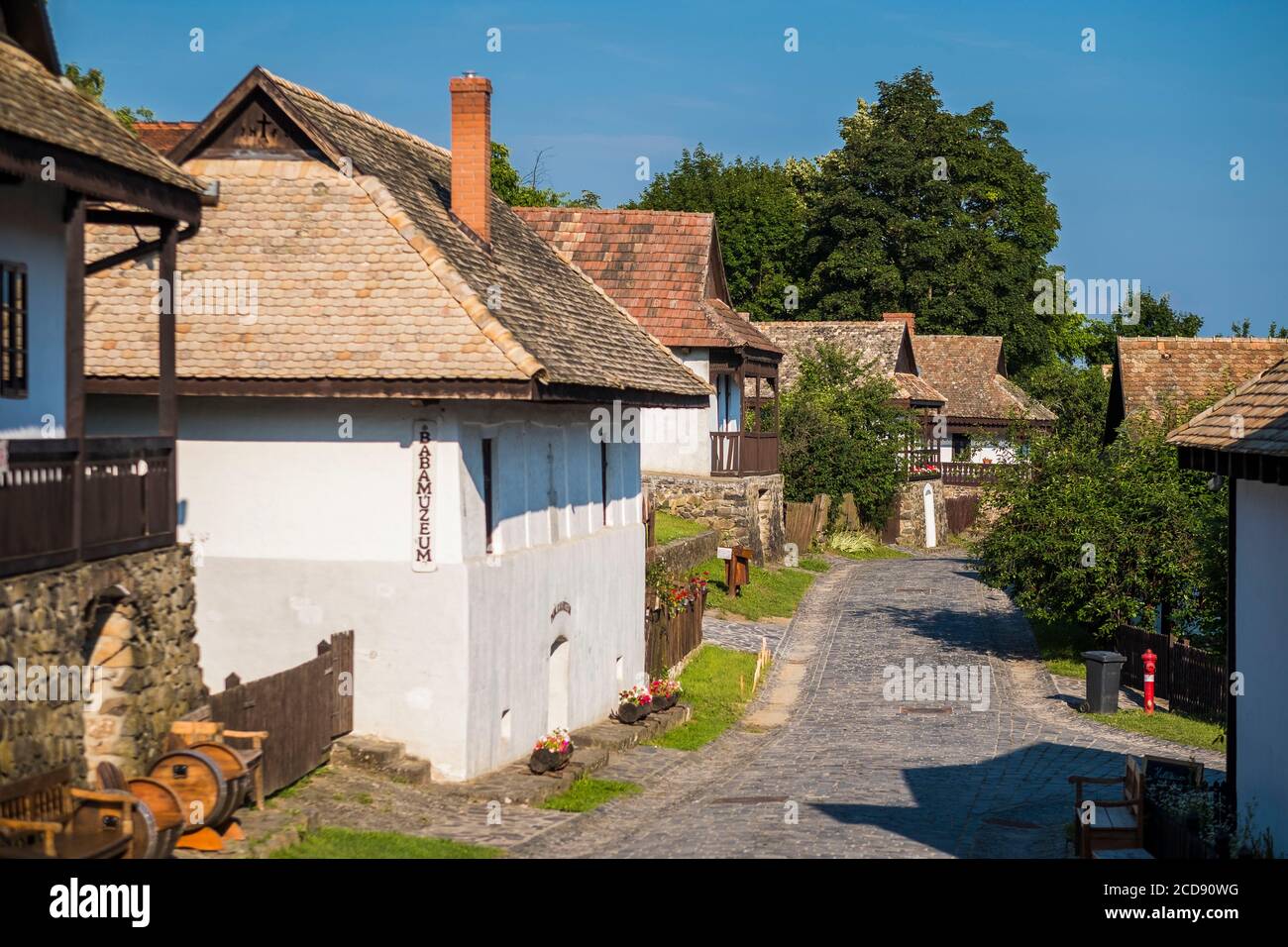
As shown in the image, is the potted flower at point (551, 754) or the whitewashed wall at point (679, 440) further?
the whitewashed wall at point (679, 440)

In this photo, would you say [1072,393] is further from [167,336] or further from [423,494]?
[167,336]

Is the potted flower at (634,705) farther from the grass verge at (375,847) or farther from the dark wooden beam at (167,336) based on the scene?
the dark wooden beam at (167,336)

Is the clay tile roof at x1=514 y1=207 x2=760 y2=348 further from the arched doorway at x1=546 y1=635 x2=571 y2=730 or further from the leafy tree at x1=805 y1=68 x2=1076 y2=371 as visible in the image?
the leafy tree at x1=805 y1=68 x2=1076 y2=371

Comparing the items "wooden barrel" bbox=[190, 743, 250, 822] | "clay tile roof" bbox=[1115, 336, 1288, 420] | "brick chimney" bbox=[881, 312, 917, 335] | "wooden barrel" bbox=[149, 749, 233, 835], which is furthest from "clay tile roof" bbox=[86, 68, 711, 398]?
"brick chimney" bbox=[881, 312, 917, 335]

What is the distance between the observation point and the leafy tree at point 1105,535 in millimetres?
26938

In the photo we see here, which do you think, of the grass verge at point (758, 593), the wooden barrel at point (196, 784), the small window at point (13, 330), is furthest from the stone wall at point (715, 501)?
the wooden barrel at point (196, 784)

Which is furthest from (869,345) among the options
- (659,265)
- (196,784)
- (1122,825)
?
(196,784)

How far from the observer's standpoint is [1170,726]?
23.6 m

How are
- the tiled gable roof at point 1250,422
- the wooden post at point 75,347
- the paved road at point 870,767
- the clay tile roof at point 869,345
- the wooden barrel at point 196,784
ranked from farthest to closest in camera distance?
the clay tile roof at point 869,345, the paved road at point 870,767, the tiled gable roof at point 1250,422, the wooden barrel at point 196,784, the wooden post at point 75,347

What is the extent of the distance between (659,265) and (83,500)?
27.5 meters

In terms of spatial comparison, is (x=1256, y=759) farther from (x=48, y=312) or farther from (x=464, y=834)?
(x=48, y=312)

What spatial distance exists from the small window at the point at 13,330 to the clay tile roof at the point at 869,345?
4203cm

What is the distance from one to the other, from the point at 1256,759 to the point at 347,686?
9373 mm

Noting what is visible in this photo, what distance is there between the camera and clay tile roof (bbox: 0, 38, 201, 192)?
11984 mm
